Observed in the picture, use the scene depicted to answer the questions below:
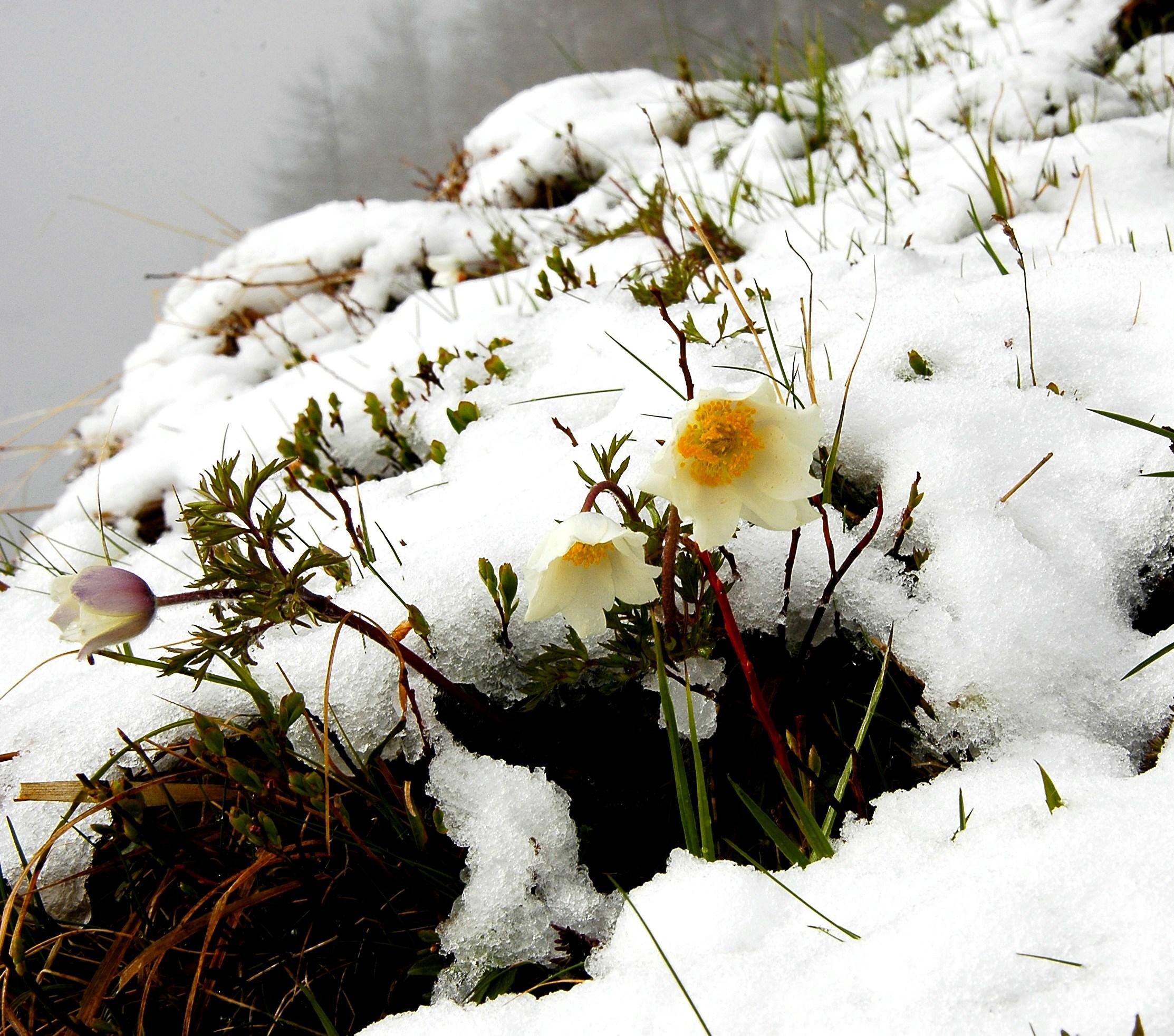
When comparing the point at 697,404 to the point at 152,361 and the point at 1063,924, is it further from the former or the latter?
the point at 152,361

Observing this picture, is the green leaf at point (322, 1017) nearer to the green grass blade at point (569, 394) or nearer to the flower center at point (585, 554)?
the flower center at point (585, 554)

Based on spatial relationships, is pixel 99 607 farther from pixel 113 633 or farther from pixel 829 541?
pixel 829 541

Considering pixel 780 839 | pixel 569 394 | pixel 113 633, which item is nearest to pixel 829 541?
pixel 780 839

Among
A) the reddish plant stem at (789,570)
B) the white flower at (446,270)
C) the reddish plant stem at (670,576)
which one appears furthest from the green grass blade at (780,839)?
the white flower at (446,270)

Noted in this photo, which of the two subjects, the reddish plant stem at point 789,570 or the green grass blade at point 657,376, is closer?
the reddish plant stem at point 789,570

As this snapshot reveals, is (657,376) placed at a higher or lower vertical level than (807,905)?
higher

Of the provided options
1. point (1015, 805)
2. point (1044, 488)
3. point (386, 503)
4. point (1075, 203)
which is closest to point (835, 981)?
point (1015, 805)
